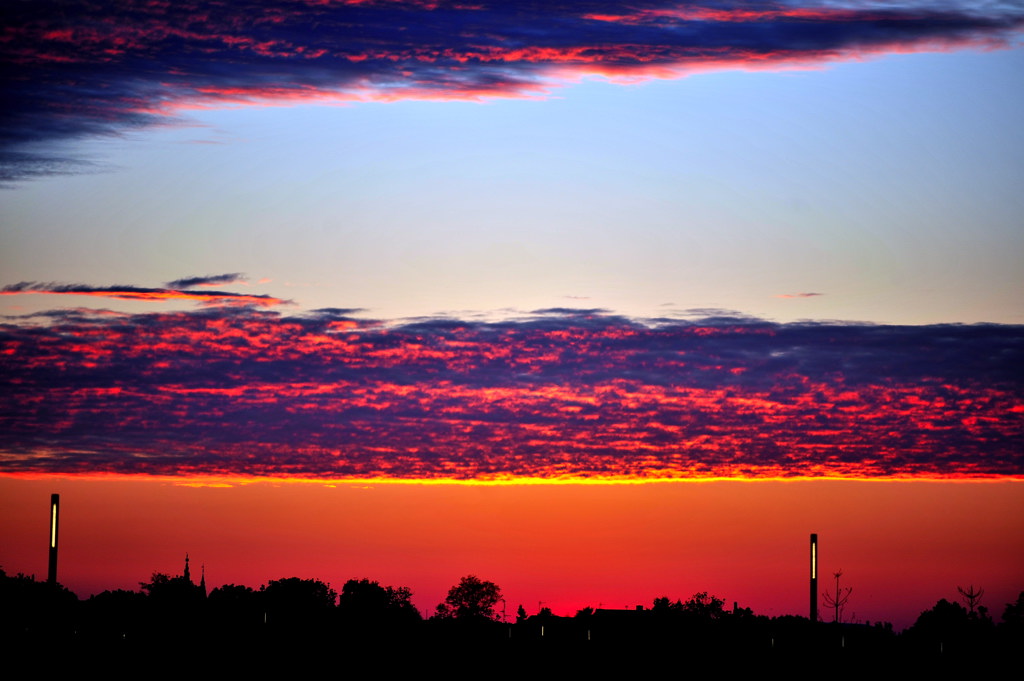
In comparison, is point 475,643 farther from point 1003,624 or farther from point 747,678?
point 1003,624

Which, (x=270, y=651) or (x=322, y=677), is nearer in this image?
(x=322, y=677)

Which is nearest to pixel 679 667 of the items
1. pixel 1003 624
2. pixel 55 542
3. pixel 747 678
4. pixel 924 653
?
pixel 747 678

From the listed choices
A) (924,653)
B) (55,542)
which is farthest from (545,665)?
(55,542)

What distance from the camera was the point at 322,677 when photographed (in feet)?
184

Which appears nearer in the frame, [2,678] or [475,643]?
[2,678]

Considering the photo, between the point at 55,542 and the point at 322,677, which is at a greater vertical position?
the point at 55,542

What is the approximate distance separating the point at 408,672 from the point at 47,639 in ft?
59.2

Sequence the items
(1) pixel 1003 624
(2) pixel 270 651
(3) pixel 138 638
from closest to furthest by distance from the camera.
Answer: (2) pixel 270 651
(3) pixel 138 638
(1) pixel 1003 624

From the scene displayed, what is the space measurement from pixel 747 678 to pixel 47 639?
32.7 m

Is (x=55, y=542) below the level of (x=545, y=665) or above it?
above

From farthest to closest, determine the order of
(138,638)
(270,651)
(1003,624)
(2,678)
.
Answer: (1003,624) < (138,638) < (270,651) < (2,678)

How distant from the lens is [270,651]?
5969 cm

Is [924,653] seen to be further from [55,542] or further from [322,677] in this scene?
[55,542]

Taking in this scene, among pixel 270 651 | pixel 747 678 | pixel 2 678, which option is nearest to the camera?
pixel 2 678
